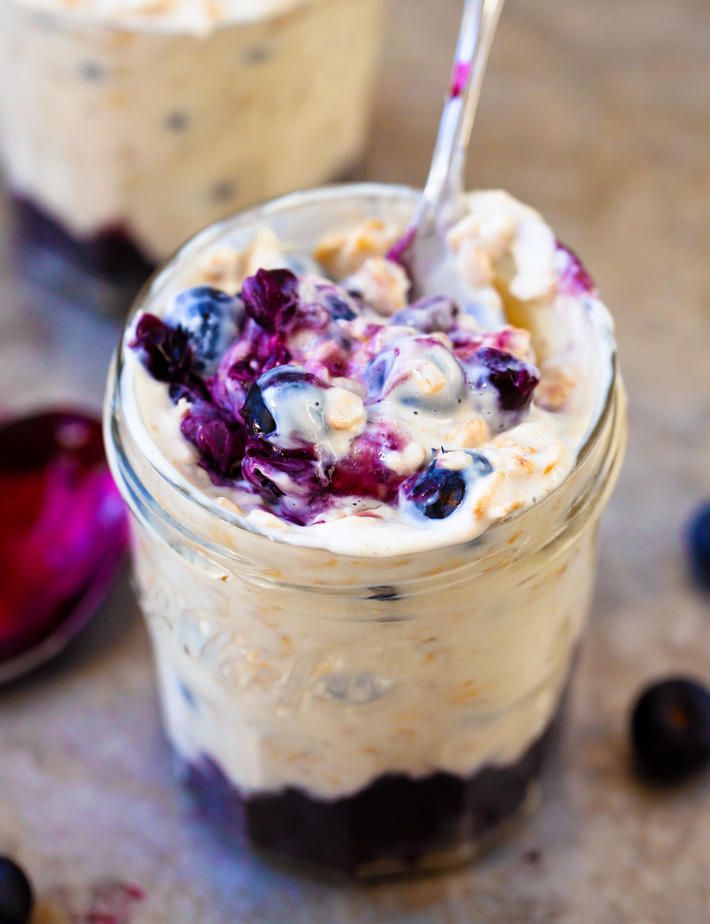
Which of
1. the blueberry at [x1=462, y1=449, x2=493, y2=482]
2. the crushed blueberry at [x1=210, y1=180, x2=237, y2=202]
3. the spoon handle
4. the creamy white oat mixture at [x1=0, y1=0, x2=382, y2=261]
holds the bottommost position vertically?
the crushed blueberry at [x1=210, y1=180, x2=237, y2=202]

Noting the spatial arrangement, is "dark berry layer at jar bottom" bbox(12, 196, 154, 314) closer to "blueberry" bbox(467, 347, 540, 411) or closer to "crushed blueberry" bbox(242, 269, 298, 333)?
"crushed blueberry" bbox(242, 269, 298, 333)

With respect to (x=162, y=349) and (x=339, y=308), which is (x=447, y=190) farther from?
(x=162, y=349)

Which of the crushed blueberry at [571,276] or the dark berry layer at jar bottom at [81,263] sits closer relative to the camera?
the crushed blueberry at [571,276]

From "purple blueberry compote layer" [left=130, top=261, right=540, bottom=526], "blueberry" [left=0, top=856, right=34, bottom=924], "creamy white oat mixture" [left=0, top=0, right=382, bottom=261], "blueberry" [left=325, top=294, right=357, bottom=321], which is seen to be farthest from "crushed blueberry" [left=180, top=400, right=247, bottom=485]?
"creamy white oat mixture" [left=0, top=0, right=382, bottom=261]

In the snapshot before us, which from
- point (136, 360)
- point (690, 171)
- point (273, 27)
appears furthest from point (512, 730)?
point (690, 171)

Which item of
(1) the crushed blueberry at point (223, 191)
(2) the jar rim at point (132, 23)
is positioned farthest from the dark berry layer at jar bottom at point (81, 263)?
(2) the jar rim at point (132, 23)

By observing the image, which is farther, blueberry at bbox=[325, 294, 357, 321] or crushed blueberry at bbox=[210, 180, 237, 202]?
crushed blueberry at bbox=[210, 180, 237, 202]

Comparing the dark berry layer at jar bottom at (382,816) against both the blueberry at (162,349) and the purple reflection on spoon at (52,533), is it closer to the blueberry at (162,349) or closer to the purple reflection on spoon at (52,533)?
the purple reflection on spoon at (52,533)

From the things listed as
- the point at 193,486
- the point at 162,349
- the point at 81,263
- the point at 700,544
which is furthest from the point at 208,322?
the point at 81,263
